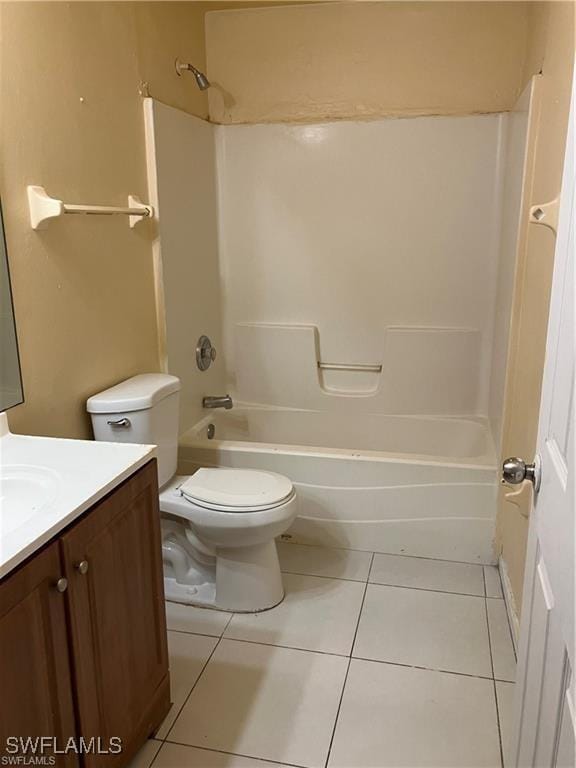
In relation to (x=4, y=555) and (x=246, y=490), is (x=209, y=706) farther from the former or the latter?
(x=4, y=555)

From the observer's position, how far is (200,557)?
237 centimetres

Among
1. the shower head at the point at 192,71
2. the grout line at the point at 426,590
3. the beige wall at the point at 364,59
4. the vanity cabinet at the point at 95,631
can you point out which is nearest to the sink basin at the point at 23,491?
the vanity cabinet at the point at 95,631

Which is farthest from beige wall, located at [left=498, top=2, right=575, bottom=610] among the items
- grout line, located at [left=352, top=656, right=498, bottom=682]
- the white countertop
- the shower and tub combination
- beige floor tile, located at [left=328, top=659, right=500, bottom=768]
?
the white countertop

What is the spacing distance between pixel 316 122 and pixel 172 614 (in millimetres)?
2323

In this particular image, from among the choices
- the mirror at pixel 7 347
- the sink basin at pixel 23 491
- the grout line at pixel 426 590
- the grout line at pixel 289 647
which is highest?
the mirror at pixel 7 347

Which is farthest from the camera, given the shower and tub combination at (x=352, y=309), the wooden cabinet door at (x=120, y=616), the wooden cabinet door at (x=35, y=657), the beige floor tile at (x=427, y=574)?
the shower and tub combination at (x=352, y=309)

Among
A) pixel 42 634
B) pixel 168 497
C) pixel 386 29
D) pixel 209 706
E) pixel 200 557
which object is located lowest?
pixel 209 706

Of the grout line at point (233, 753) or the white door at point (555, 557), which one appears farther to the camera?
the grout line at point (233, 753)

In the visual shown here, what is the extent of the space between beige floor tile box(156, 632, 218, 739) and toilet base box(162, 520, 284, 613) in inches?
7.0

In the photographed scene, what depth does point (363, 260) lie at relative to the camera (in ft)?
10.3

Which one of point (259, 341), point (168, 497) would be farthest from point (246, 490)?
point (259, 341)

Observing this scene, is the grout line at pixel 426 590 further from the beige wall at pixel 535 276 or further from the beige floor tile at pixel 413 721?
the beige floor tile at pixel 413 721

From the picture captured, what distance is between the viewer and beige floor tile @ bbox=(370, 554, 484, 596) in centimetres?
242

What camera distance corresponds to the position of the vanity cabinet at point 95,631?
114cm
